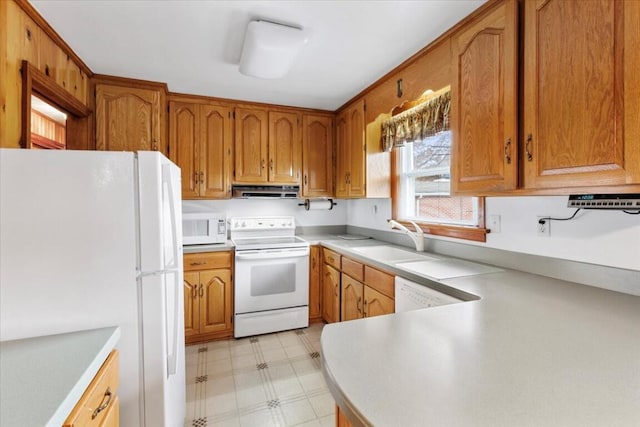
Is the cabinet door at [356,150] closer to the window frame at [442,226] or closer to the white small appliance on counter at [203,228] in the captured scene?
the window frame at [442,226]

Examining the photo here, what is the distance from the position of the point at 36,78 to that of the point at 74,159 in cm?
102

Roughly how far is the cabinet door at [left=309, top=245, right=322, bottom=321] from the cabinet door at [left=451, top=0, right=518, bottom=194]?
1.70 meters

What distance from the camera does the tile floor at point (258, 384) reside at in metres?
1.78

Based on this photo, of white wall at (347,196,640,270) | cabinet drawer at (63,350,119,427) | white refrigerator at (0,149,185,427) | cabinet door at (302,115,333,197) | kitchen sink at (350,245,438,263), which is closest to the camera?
cabinet drawer at (63,350,119,427)

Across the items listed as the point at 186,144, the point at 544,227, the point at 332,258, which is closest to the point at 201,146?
the point at 186,144

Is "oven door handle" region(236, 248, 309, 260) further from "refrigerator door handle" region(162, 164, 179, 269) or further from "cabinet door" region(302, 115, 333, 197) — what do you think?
"refrigerator door handle" region(162, 164, 179, 269)

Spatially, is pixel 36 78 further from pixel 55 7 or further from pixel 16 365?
pixel 16 365

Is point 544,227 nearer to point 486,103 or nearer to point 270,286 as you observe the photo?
point 486,103

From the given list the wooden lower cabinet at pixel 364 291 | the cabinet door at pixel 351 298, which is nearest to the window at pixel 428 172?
the wooden lower cabinet at pixel 364 291

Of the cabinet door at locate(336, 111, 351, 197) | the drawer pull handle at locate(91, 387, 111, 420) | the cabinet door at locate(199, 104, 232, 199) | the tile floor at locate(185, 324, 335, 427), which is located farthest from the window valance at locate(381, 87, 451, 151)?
the drawer pull handle at locate(91, 387, 111, 420)

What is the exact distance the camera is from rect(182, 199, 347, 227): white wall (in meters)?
3.21

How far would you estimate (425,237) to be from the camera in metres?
2.36

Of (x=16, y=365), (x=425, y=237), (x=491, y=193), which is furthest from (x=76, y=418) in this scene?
(x=425, y=237)

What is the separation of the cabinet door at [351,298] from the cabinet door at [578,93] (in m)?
1.42
